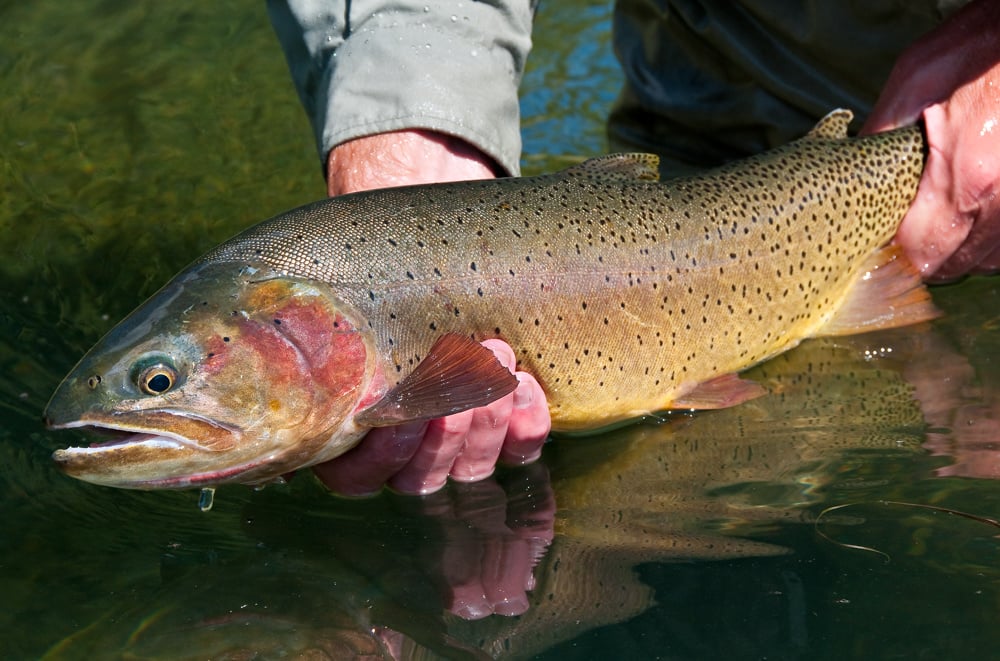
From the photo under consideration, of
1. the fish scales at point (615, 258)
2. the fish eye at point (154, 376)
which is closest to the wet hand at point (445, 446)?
the fish scales at point (615, 258)

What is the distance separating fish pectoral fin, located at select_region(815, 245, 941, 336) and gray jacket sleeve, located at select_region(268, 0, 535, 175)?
3.66 ft

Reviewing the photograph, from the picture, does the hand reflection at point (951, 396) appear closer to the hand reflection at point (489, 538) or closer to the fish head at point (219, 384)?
the hand reflection at point (489, 538)

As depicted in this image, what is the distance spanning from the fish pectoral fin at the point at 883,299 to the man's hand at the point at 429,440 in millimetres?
1166

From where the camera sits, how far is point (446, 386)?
8.07 feet

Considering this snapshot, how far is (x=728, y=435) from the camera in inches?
122

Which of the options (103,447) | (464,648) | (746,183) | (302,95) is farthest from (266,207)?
(464,648)

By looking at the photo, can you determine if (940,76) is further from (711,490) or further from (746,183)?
(711,490)

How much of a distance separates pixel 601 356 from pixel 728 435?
0.48 m

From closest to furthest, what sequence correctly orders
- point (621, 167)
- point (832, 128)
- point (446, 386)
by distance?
point (446, 386) → point (621, 167) → point (832, 128)

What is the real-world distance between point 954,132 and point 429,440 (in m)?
1.83

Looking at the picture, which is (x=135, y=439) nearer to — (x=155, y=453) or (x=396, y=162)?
(x=155, y=453)

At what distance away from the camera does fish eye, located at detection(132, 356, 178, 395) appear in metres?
2.30

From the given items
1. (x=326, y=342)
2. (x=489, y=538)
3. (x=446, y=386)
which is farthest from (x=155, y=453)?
(x=489, y=538)

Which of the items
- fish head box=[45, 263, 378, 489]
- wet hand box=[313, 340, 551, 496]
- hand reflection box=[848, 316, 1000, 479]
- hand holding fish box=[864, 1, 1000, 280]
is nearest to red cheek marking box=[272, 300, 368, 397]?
fish head box=[45, 263, 378, 489]
